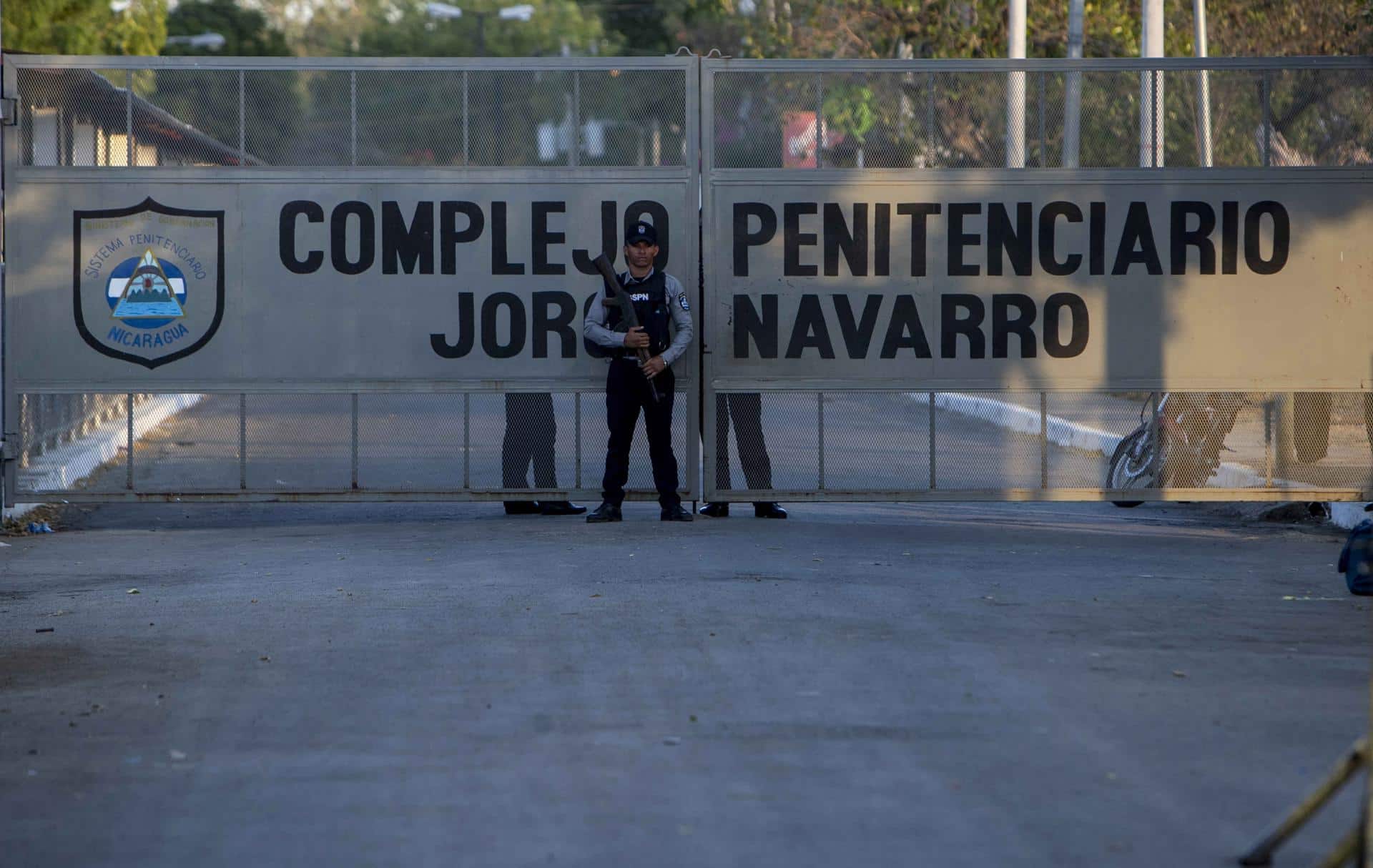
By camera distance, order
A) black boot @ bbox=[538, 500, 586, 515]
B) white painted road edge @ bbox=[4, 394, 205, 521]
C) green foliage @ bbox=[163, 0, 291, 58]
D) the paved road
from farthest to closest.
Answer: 1. green foliage @ bbox=[163, 0, 291, 58]
2. white painted road edge @ bbox=[4, 394, 205, 521]
3. black boot @ bbox=[538, 500, 586, 515]
4. the paved road

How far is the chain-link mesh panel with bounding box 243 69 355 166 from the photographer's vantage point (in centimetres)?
1152

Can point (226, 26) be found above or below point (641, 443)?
above

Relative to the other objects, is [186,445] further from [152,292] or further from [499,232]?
[499,232]

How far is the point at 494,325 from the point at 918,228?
2918 mm

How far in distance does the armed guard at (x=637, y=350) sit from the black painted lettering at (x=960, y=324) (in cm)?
170

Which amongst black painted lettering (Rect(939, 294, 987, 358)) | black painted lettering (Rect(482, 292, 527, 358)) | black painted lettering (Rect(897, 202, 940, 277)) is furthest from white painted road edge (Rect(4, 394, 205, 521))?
black painted lettering (Rect(939, 294, 987, 358))

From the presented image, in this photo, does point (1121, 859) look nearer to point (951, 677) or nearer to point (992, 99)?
point (951, 677)

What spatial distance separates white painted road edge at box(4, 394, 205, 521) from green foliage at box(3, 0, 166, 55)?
15.1 feet

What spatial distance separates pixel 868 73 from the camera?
460 inches

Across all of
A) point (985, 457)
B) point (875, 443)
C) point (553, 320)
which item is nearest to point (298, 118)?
point (553, 320)

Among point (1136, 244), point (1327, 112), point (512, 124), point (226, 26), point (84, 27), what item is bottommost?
point (1136, 244)

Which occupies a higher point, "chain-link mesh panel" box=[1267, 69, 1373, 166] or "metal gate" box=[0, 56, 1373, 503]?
"chain-link mesh panel" box=[1267, 69, 1373, 166]

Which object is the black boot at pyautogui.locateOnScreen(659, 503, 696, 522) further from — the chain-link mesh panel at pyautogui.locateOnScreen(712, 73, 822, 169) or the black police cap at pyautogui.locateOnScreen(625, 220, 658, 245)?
the chain-link mesh panel at pyautogui.locateOnScreen(712, 73, 822, 169)

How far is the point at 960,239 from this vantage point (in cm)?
1172
